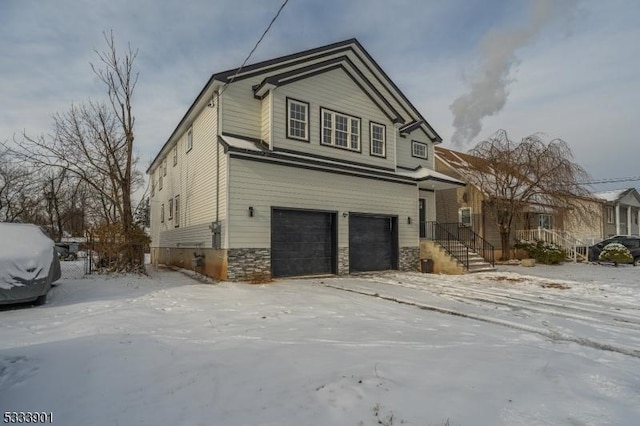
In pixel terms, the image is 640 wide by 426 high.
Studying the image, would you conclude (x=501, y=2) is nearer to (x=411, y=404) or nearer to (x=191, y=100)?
(x=191, y=100)

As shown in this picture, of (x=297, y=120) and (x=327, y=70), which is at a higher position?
(x=327, y=70)

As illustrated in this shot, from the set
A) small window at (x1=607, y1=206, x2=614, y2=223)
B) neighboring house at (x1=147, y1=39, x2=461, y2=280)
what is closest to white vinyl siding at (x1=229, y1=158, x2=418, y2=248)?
neighboring house at (x1=147, y1=39, x2=461, y2=280)

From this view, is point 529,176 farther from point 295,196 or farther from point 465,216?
point 295,196

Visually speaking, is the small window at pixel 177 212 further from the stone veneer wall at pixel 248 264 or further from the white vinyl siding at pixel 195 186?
the stone veneer wall at pixel 248 264

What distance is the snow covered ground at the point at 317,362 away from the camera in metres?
3.10

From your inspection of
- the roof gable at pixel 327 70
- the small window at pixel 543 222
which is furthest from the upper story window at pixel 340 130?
the small window at pixel 543 222

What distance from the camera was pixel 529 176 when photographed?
63.5 ft

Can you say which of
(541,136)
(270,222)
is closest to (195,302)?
(270,222)

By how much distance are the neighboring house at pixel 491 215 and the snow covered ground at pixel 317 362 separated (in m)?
13.5

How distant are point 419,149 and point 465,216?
5803 millimetres

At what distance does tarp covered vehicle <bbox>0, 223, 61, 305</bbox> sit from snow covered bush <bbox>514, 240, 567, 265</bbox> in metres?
21.4

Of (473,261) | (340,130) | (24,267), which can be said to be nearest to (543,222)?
(473,261)

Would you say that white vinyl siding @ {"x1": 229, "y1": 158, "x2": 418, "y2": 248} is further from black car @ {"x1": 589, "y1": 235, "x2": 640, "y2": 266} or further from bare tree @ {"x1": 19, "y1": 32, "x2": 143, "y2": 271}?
black car @ {"x1": 589, "y1": 235, "x2": 640, "y2": 266}

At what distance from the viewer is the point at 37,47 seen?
442 inches
